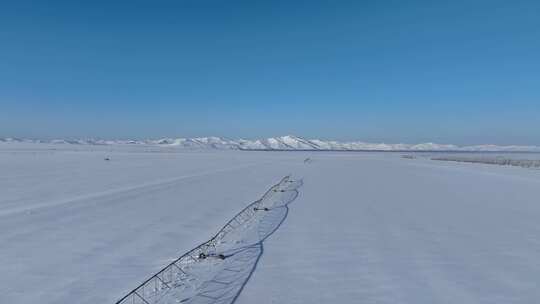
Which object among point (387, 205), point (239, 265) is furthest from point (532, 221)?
point (239, 265)

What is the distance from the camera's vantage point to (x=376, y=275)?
526cm

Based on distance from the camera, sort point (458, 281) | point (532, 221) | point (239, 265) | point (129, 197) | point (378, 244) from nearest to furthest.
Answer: point (458, 281), point (239, 265), point (378, 244), point (532, 221), point (129, 197)

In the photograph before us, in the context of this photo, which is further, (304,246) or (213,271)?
(304,246)

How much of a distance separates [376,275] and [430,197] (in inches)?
366

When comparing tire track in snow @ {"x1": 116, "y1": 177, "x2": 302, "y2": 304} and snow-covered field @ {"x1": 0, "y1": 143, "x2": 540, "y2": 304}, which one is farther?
snow-covered field @ {"x1": 0, "y1": 143, "x2": 540, "y2": 304}

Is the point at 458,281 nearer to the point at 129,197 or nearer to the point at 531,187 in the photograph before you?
the point at 129,197

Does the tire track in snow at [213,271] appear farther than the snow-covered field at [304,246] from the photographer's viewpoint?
No

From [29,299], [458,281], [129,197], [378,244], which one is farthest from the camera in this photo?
[129,197]

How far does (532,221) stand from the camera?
9359 millimetres

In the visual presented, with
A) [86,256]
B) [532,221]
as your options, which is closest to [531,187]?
[532,221]

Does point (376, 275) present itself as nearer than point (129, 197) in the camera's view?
Yes

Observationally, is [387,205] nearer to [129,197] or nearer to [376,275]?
[376,275]

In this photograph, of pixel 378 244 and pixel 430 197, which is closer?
pixel 378 244

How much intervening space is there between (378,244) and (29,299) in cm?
528
